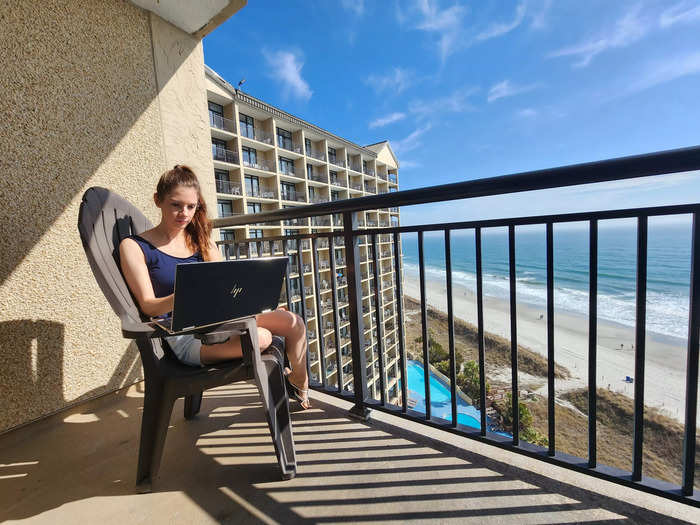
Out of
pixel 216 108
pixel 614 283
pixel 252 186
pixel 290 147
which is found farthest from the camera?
pixel 614 283

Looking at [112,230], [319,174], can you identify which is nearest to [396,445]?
[112,230]

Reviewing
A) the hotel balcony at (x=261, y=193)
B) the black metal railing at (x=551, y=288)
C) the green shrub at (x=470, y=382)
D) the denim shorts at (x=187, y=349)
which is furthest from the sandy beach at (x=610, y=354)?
the hotel balcony at (x=261, y=193)

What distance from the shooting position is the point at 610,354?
16.2 m

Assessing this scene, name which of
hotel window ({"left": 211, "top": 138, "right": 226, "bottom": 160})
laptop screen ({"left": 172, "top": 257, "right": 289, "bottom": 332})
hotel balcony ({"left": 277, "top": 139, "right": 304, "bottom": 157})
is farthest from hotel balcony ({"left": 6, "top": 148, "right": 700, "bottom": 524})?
hotel balcony ({"left": 277, "top": 139, "right": 304, "bottom": 157})

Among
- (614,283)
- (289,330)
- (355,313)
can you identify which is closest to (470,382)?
(614,283)

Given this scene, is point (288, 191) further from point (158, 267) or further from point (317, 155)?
point (158, 267)

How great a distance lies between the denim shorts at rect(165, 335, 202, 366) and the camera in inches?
46.4

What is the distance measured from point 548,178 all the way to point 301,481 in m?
1.30

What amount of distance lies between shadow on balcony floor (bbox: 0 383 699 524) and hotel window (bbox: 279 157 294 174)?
2068cm

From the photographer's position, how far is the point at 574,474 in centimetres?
105

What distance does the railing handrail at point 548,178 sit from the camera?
2.38 ft

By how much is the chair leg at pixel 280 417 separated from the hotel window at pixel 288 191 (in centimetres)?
2040

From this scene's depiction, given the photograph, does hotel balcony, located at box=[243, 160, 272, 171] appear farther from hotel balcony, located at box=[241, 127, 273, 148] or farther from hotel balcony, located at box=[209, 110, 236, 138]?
hotel balcony, located at box=[209, 110, 236, 138]

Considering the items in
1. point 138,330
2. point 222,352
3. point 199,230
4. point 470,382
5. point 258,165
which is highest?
point 258,165
